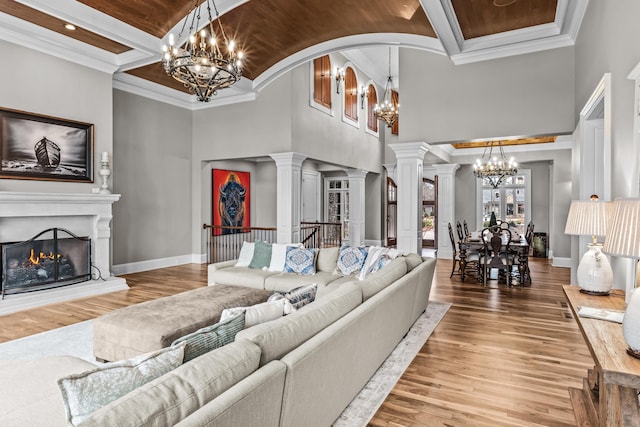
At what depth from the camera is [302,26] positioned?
6219mm

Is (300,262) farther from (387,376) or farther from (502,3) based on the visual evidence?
(502,3)

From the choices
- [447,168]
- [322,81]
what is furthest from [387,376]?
[447,168]

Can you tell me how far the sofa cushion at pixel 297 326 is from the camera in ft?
5.52

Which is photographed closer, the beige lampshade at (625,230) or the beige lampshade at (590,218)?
the beige lampshade at (625,230)

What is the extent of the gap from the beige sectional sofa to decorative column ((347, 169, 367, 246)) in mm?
8076

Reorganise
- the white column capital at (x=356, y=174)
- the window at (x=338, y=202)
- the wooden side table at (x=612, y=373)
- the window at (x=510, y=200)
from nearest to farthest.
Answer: the wooden side table at (x=612, y=373) < the window at (x=510, y=200) < the white column capital at (x=356, y=174) < the window at (x=338, y=202)

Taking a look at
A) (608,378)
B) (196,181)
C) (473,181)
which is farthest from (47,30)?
(473,181)

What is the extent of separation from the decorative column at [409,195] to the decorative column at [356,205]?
430 cm

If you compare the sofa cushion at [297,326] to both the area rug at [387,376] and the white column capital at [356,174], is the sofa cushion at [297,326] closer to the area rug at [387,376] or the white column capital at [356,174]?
the area rug at [387,376]

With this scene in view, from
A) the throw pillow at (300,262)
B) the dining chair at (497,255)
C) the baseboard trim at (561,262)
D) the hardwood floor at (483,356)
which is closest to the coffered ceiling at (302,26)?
the dining chair at (497,255)

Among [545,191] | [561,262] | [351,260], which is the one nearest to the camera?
[351,260]

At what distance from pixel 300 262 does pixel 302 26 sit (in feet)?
12.8

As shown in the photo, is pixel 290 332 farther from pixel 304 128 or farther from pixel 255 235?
pixel 255 235

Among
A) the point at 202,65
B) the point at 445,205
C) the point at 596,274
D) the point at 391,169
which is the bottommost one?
the point at 596,274
